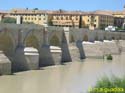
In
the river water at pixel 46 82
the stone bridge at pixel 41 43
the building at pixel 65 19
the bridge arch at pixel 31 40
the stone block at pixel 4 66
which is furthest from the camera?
the building at pixel 65 19

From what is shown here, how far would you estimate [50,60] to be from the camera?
29125mm

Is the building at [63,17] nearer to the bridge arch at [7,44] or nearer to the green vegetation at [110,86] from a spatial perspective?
the bridge arch at [7,44]

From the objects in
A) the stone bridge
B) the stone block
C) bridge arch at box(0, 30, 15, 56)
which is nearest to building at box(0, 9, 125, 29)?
the stone bridge

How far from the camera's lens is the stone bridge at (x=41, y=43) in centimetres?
2495

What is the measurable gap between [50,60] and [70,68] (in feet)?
6.92

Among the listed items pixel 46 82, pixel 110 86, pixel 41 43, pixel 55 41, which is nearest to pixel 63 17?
pixel 55 41

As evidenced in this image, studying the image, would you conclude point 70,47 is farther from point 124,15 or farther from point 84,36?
point 124,15

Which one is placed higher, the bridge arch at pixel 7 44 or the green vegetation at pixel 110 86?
the green vegetation at pixel 110 86

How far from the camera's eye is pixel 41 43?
98.1 feet

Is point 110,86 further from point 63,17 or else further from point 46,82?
point 63,17

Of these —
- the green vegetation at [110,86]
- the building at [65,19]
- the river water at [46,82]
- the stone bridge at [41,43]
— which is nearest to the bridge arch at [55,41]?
the stone bridge at [41,43]

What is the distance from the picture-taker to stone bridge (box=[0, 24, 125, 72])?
24953 millimetres

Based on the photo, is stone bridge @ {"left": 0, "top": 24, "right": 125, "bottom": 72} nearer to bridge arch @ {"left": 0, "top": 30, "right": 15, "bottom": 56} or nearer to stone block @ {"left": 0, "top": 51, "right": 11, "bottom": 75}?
bridge arch @ {"left": 0, "top": 30, "right": 15, "bottom": 56}

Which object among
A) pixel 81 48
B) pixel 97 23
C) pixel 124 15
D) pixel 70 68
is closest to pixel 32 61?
pixel 70 68
